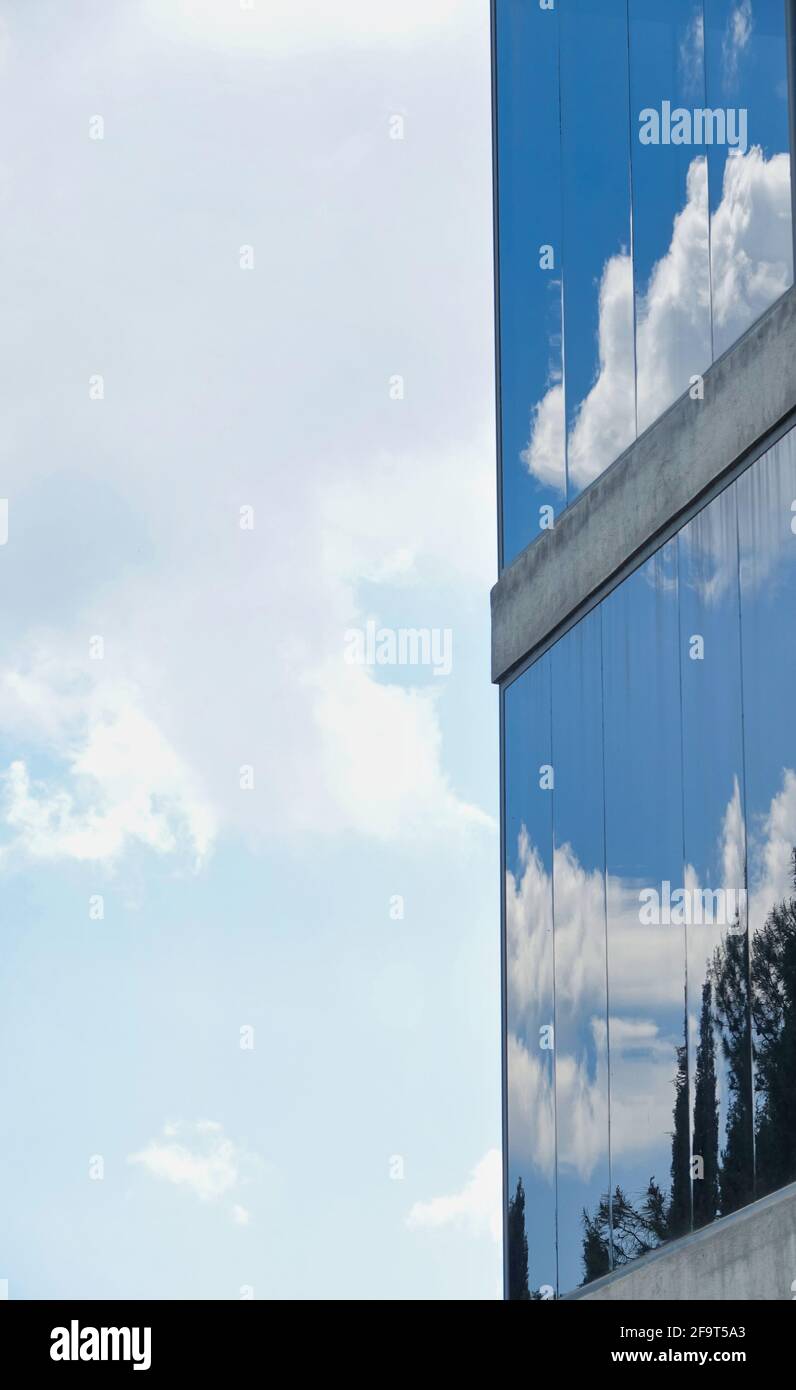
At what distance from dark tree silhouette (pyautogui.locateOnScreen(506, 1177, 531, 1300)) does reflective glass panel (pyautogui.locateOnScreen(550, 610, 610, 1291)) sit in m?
1.40

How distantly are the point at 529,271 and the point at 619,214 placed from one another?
3052 mm

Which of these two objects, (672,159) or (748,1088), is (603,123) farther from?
(748,1088)

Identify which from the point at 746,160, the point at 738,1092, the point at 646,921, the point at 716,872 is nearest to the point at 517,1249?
the point at 646,921

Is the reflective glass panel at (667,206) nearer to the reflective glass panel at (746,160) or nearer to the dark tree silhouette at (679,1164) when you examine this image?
the reflective glass panel at (746,160)


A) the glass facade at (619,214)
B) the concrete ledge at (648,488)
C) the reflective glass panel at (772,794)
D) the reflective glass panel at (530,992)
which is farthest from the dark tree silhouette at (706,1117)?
the glass facade at (619,214)

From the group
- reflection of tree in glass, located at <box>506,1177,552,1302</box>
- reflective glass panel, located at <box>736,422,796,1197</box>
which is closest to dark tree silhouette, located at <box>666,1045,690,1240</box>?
reflective glass panel, located at <box>736,422,796,1197</box>

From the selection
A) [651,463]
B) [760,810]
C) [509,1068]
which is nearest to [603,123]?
[651,463]

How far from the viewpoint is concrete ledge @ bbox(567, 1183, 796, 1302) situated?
1534 centimetres

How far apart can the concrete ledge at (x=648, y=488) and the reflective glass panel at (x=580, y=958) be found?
2.55ft

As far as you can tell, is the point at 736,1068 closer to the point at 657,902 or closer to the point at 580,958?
the point at 657,902

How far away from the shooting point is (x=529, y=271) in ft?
82.3

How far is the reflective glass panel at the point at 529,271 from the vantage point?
24031 millimetres
